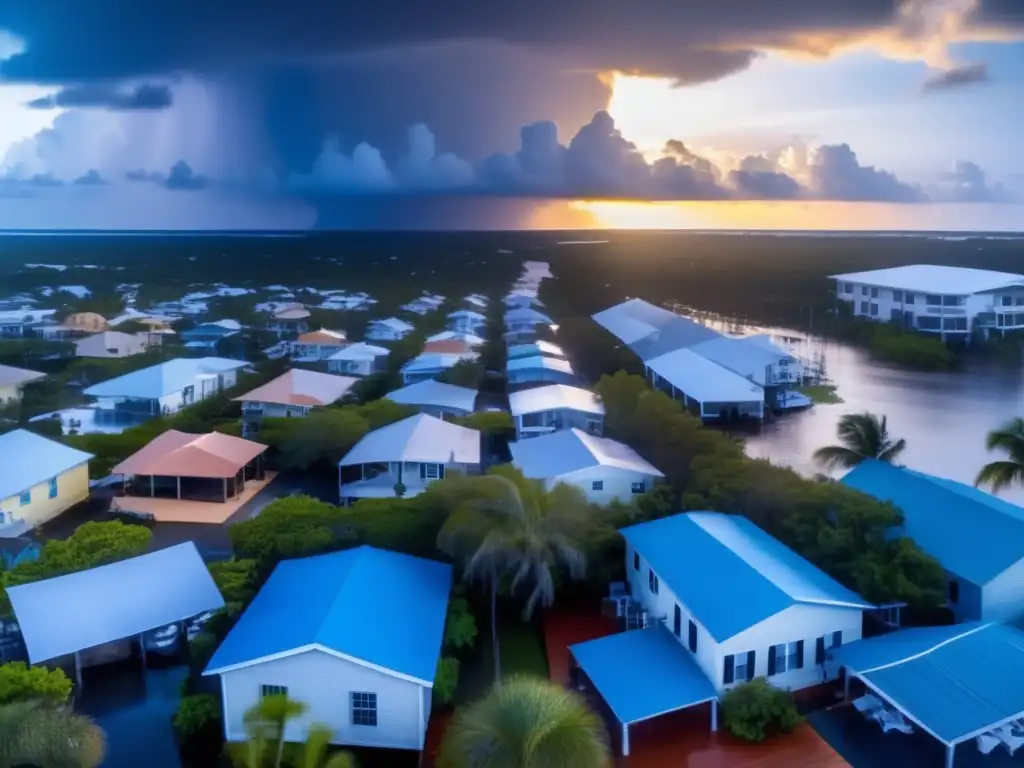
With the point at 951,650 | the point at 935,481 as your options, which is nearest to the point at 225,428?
the point at 935,481

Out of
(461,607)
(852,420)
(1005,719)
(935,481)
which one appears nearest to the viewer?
(1005,719)

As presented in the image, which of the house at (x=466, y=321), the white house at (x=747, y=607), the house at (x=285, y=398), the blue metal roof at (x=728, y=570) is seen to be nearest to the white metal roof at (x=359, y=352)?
the house at (x=285, y=398)

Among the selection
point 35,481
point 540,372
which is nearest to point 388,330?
point 540,372

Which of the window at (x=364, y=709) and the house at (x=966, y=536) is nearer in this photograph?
the window at (x=364, y=709)

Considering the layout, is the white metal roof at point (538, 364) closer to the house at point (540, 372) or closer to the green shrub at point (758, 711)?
the house at point (540, 372)

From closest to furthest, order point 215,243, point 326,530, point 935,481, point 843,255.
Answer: point 326,530 < point 935,481 < point 843,255 < point 215,243

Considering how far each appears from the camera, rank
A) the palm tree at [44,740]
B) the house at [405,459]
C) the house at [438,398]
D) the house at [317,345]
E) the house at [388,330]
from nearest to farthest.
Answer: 1. the palm tree at [44,740]
2. the house at [405,459]
3. the house at [438,398]
4. the house at [317,345]
5. the house at [388,330]

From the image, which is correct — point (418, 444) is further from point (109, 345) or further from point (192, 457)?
point (109, 345)

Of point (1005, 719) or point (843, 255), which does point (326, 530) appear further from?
point (843, 255)
